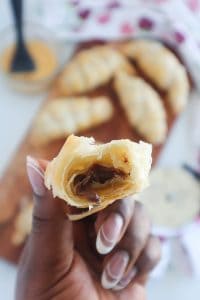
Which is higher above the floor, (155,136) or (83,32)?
(83,32)

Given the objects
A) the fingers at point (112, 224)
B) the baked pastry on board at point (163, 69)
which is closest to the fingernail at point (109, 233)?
the fingers at point (112, 224)

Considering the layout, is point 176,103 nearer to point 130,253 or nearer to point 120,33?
point 120,33

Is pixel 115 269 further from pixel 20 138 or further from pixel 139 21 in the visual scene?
pixel 139 21

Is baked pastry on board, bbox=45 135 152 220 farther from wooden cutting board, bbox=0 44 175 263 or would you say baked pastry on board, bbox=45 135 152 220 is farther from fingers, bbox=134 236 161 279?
wooden cutting board, bbox=0 44 175 263

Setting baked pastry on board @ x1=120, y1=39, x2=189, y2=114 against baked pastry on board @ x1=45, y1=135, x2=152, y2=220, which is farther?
baked pastry on board @ x1=120, y1=39, x2=189, y2=114

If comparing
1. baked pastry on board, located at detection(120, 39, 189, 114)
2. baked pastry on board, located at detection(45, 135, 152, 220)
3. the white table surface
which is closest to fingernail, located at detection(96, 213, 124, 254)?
baked pastry on board, located at detection(45, 135, 152, 220)

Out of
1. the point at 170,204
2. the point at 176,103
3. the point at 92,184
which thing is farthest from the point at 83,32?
the point at 92,184

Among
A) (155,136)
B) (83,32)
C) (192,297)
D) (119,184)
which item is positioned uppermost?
(119,184)
